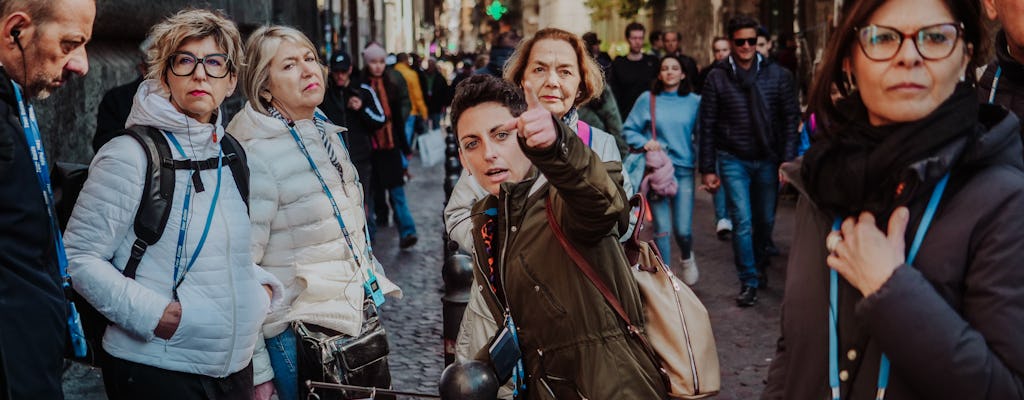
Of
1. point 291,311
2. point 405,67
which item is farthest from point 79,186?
point 405,67

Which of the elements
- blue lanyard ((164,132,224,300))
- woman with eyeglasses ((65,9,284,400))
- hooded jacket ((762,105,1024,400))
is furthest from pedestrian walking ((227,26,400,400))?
hooded jacket ((762,105,1024,400))

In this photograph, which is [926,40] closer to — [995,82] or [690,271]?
[995,82]

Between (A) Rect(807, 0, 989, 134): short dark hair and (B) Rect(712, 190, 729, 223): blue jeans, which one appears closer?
(A) Rect(807, 0, 989, 134): short dark hair

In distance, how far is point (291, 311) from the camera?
12.9 feet

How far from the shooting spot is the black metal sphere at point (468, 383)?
2580 mm

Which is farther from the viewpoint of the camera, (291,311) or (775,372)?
(291,311)

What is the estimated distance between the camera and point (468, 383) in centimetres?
259

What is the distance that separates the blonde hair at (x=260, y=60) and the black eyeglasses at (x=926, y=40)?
2.62 metres

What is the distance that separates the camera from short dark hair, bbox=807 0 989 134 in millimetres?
1967

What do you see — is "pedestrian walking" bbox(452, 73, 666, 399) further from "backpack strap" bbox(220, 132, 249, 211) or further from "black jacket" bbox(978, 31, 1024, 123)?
"black jacket" bbox(978, 31, 1024, 123)

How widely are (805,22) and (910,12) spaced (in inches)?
561

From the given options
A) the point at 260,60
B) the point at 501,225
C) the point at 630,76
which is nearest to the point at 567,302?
the point at 501,225

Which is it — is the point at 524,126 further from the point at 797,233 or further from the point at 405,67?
the point at 405,67

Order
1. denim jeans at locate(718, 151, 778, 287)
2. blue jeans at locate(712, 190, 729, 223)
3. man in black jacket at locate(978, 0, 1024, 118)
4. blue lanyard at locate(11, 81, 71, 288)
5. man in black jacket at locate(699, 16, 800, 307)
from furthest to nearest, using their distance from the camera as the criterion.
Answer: blue jeans at locate(712, 190, 729, 223) → man in black jacket at locate(699, 16, 800, 307) → denim jeans at locate(718, 151, 778, 287) → man in black jacket at locate(978, 0, 1024, 118) → blue lanyard at locate(11, 81, 71, 288)
